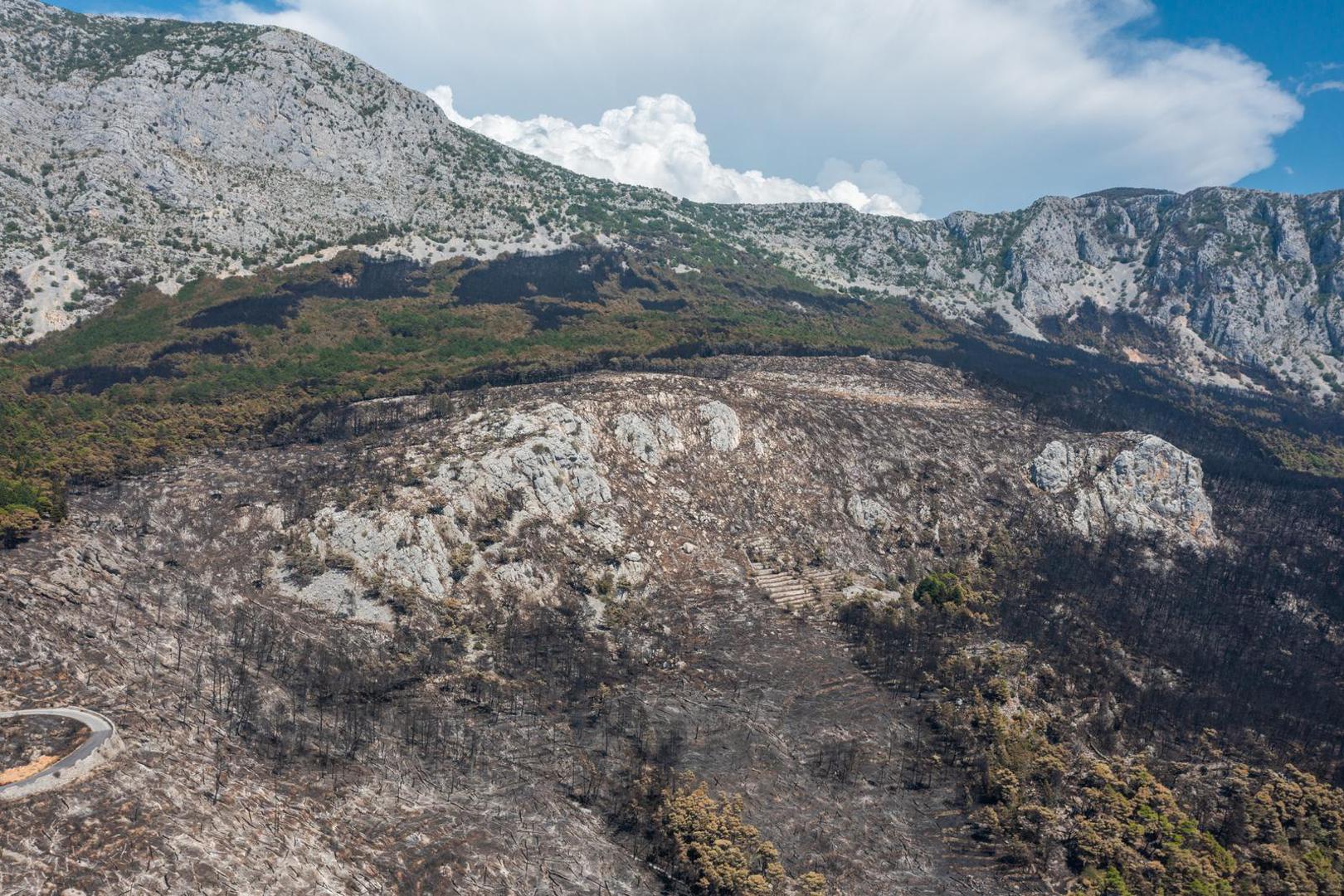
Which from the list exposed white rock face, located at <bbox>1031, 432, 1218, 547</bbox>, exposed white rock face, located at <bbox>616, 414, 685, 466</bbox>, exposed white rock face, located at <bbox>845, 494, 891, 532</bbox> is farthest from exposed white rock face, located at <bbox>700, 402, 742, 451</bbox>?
exposed white rock face, located at <bbox>1031, 432, 1218, 547</bbox>

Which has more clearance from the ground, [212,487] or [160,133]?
[160,133]

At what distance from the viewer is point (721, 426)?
106 m

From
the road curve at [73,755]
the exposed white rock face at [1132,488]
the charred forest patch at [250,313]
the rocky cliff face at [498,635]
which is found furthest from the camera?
the charred forest patch at [250,313]

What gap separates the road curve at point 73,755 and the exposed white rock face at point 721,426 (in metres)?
70.7

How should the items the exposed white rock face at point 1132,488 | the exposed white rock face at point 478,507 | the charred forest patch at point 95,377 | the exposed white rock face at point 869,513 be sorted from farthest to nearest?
1. the exposed white rock face at point 1132,488
2. the charred forest patch at point 95,377
3. the exposed white rock face at point 869,513
4. the exposed white rock face at point 478,507

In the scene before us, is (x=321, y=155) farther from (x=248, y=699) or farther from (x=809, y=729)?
(x=809, y=729)

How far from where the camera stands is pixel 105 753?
143 feet

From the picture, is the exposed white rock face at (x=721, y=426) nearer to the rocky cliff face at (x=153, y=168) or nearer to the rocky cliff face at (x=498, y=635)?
the rocky cliff face at (x=498, y=635)

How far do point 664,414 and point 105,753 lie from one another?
Answer: 70.7 m

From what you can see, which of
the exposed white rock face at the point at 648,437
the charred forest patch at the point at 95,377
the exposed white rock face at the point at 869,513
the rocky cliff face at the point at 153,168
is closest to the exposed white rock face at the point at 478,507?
the exposed white rock face at the point at 648,437

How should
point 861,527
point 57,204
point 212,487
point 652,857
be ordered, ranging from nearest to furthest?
point 652,857
point 212,487
point 861,527
point 57,204

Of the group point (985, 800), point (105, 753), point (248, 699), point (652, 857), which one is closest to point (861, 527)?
point (985, 800)

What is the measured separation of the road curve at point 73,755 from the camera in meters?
39.8

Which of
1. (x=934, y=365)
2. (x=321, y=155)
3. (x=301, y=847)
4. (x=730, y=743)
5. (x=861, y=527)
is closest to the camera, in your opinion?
(x=301, y=847)
